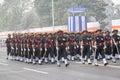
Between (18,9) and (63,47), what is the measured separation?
7108 cm

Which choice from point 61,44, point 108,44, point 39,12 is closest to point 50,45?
point 61,44

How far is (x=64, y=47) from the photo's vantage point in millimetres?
17828

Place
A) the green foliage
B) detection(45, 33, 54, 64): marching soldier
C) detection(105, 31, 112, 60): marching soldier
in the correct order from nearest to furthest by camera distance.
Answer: detection(105, 31, 112, 60): marching soldier, detection(45, 33, 54, 64): marching soldier, the green foliage

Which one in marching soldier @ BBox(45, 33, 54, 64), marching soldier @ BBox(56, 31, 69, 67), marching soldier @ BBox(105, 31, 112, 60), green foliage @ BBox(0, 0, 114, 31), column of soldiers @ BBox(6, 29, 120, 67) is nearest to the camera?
column of soldiers @ BBox(6, 29, 120, 67)

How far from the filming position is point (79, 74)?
1454 centimetres

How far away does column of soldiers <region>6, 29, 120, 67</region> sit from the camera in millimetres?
17516

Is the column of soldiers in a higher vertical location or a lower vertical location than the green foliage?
lower

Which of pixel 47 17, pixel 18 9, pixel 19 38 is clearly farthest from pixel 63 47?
pixel 18 9

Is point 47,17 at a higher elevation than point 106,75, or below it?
higher

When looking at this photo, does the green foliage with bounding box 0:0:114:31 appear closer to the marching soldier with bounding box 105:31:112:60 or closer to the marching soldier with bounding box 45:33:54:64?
the marching soldier with bounding box 105:31:112:60

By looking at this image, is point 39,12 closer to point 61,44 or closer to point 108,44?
point 108,44

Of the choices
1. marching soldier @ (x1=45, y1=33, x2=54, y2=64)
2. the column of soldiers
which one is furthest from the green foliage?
marching soldier @ (x1=45, y1=33, x2=54, y2=64)

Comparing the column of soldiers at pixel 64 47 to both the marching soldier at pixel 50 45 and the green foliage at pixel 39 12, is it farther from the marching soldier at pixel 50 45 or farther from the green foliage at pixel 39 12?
the green foliage at pixel 39 12

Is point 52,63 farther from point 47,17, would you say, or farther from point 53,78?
point 47,17
